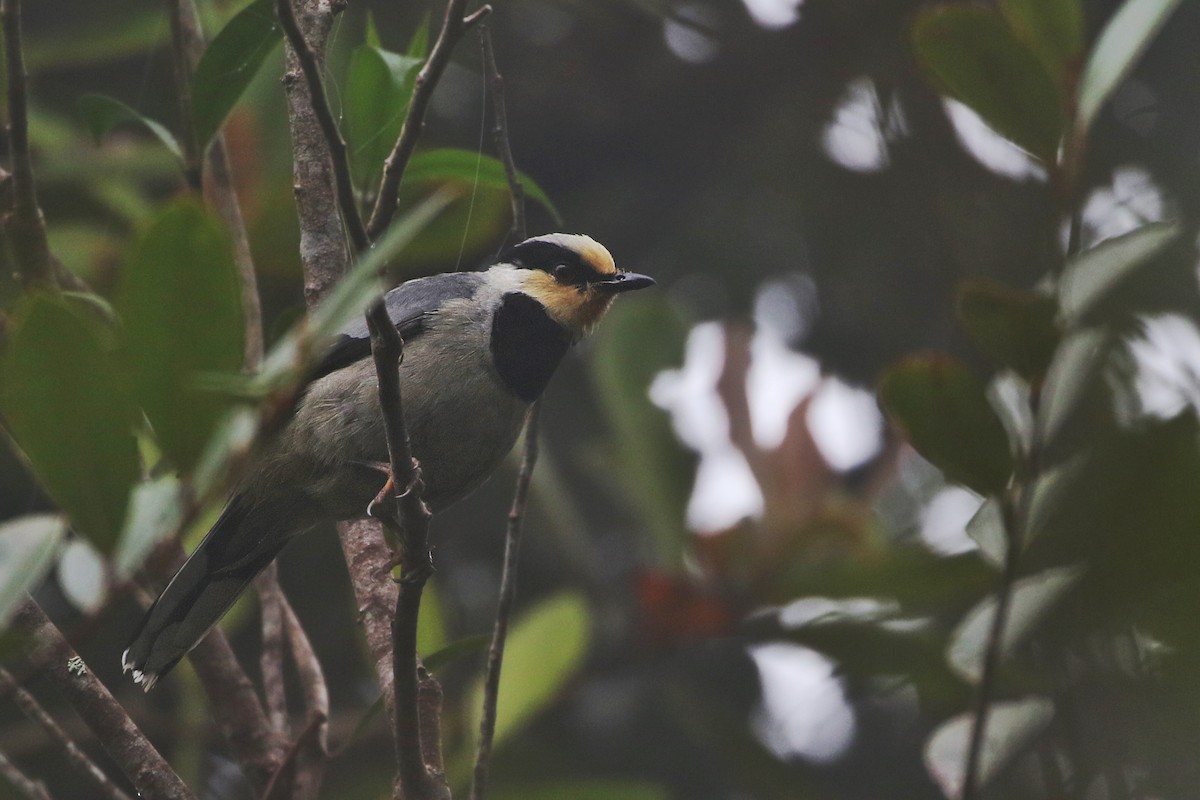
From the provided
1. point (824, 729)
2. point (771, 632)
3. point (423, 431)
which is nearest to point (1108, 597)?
point (771, 632)

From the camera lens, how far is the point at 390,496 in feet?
9.44

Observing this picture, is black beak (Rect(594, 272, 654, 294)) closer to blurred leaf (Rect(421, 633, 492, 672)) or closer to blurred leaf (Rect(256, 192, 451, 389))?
blurred leaf (Rect(421, 633, 492, 672))

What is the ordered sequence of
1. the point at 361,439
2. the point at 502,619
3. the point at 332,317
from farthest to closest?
the point at 361,439, the point at 502,619, the point at 332,317

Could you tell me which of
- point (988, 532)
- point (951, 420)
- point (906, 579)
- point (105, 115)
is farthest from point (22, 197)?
point (906, 579)

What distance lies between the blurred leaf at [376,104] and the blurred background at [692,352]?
264mm

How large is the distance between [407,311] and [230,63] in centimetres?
96

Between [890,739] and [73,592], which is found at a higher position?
[73,592]

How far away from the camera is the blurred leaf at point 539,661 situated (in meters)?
3.57

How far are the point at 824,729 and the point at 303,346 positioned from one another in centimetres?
395

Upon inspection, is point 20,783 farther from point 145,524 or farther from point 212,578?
point 212,578

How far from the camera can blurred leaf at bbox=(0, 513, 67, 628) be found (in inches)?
48.7

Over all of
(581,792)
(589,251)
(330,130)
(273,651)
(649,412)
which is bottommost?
(581,792)

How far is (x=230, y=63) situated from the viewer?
2.67m

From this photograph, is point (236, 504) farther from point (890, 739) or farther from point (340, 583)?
point (890, 739)
